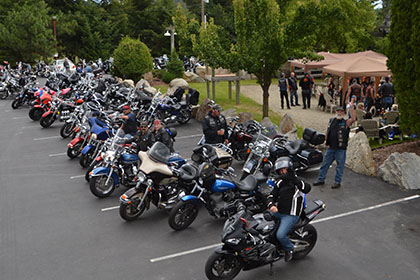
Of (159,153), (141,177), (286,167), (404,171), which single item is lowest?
(404,171)

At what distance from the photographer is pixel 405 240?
684cm

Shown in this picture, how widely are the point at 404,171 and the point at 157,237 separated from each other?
18.4 ft

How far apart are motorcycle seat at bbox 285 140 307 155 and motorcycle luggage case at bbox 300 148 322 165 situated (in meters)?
0.14

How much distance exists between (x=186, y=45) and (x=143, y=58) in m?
6.69

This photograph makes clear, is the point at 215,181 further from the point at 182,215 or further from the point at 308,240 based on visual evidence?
the point at 308,240

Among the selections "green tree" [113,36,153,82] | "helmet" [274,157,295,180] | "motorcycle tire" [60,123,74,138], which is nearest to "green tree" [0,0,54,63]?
"green tree" [113,36,153,82]

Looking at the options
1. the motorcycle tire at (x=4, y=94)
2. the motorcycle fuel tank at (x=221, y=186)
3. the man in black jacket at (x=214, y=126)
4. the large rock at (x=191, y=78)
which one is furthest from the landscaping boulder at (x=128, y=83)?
the motorcycle fuel tank at (x=221, y=186)

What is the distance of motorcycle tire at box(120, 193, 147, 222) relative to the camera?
755cm

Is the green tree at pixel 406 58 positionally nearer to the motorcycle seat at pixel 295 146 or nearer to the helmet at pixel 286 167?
the motorcycle seat at pixel 295 146

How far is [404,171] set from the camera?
904 centimetres

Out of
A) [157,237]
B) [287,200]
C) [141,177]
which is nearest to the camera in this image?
[287,200]

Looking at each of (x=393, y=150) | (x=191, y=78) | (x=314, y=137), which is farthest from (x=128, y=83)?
(x=393, y=150)

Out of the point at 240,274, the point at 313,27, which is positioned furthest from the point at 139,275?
the point at 313,27

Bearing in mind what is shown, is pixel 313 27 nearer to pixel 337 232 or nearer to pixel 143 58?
pixel 337 232
